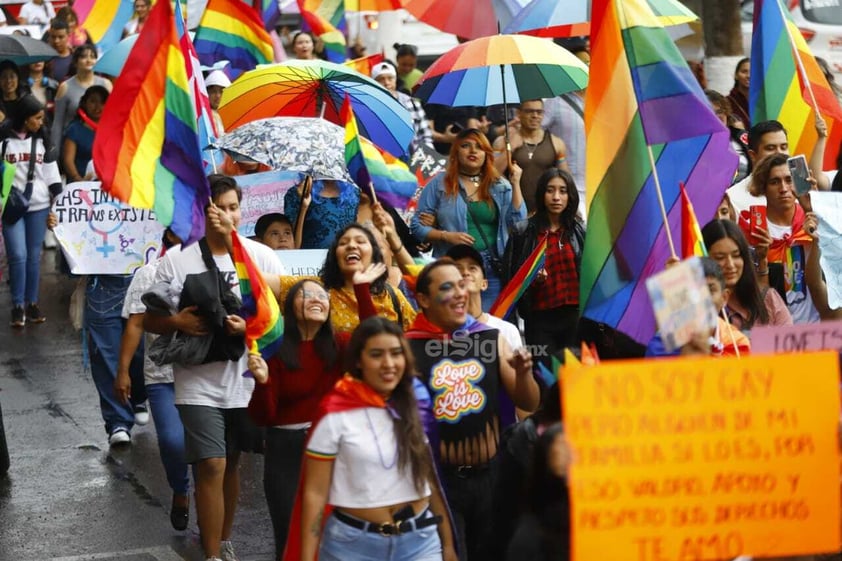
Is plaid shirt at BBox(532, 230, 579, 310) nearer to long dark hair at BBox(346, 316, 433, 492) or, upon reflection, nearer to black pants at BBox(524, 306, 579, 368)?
black pants at BBox(524, 306, 579, 368)

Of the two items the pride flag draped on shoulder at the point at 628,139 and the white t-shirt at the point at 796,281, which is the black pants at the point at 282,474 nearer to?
the pride flag draped on shoulder at the point at 628,139

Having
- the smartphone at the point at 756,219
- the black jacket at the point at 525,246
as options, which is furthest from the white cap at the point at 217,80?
the smartphone at the point at 756,219

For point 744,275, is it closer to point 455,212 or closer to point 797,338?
point 797,338

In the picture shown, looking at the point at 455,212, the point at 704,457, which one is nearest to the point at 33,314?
the point at 455,212

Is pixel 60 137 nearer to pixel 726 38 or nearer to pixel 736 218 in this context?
pixel 726 38

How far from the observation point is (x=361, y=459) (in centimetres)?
600

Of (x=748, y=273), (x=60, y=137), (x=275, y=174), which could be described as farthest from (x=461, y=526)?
(x=60, y=137)

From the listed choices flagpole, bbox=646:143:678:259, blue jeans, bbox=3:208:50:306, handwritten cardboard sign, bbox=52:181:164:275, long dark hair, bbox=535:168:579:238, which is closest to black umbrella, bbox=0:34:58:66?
blue jeans, bbox=3:208:50:306

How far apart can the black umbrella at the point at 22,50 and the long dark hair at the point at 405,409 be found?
968 centimetres

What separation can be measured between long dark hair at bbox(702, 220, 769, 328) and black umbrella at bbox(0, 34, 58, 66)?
9.05 m

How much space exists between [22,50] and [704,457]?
451 inches

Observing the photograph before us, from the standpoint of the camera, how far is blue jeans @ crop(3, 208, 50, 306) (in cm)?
1398

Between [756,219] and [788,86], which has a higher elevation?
[788,86]

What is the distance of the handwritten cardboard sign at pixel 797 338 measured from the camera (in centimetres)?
578
